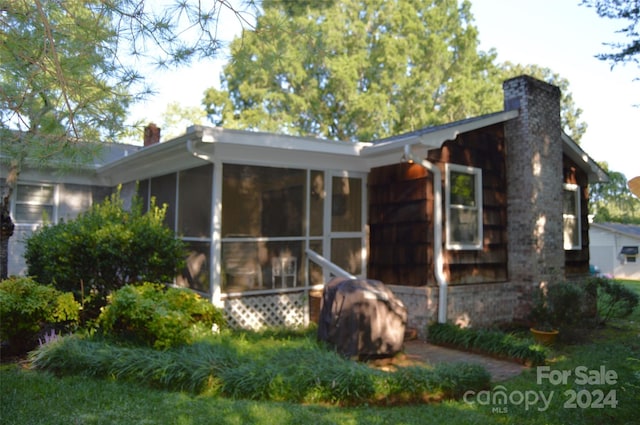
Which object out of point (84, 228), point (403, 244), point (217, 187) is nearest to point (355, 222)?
point (403, 244)

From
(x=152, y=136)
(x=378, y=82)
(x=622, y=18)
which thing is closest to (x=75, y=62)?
(x=622, y=18)

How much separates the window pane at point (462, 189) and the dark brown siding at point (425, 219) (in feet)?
0.80

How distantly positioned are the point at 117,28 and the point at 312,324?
212 inches

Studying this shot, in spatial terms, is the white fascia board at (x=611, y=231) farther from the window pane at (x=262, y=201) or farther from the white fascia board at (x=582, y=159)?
the window pane at (x=262, y=201)

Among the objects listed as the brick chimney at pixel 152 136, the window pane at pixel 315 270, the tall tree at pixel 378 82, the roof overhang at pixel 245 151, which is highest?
the tall tree at pixel 378 82

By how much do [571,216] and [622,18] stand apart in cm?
492

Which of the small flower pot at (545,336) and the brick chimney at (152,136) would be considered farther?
the brick chimney at (152,136)

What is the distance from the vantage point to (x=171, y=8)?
4672mm

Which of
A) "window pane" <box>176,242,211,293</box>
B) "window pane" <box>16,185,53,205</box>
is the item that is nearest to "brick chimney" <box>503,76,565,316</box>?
"window pane" <box>176,242,211,293</box>

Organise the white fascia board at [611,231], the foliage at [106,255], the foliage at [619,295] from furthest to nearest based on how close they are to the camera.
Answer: the white fascia board at [611,231], the foliage at [619,295], the foliage at [106,255]

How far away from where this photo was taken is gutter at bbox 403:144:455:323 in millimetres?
7871

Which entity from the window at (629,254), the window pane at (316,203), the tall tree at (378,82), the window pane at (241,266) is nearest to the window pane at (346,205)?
the window pane at (316,203)

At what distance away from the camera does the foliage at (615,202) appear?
39.1m

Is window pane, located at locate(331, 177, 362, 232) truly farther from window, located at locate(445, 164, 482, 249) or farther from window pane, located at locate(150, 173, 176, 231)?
window pane, located at locate(150, 173, 176, 231)
